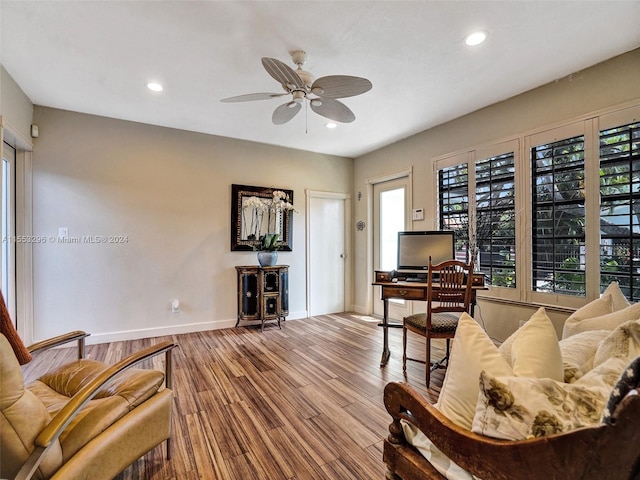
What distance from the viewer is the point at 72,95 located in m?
→ 3.01

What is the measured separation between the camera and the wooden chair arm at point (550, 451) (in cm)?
58

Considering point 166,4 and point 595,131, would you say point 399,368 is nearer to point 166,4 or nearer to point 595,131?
point 595,131

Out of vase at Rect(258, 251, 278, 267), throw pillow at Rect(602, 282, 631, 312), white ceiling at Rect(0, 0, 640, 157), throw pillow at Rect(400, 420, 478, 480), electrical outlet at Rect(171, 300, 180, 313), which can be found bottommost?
electrical outlet at Rect(171, 300, 180, 313)

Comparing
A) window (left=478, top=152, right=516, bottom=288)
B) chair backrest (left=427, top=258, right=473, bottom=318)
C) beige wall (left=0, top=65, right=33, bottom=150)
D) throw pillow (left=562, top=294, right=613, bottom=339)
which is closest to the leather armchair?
chair backrest (left=427, top=258, right=473, bottom=318)

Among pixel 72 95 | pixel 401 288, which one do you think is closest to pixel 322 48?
pixel 401 288

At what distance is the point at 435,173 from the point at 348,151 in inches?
63.4

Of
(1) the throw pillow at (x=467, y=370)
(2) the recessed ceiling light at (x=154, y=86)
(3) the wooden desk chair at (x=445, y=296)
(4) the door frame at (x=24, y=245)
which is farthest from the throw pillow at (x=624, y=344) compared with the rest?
(4) the door frame at (x=24, y=245)

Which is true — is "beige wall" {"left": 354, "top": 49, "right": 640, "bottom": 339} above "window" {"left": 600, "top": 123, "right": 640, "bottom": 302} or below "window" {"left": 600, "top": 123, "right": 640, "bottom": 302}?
above

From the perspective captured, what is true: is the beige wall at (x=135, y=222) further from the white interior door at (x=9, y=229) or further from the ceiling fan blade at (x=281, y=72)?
the ceiling fan blade at (x=281, y=72)

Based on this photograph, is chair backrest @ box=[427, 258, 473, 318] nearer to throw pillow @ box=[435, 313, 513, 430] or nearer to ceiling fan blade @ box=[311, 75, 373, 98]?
ceiling fan blade @ box=[311, 75, 373, 98]

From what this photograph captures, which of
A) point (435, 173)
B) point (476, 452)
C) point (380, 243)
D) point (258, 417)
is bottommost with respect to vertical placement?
point (258, 417)

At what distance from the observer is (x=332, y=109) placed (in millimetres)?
2430

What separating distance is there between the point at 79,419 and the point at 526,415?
1.61m

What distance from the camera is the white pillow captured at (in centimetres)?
85
